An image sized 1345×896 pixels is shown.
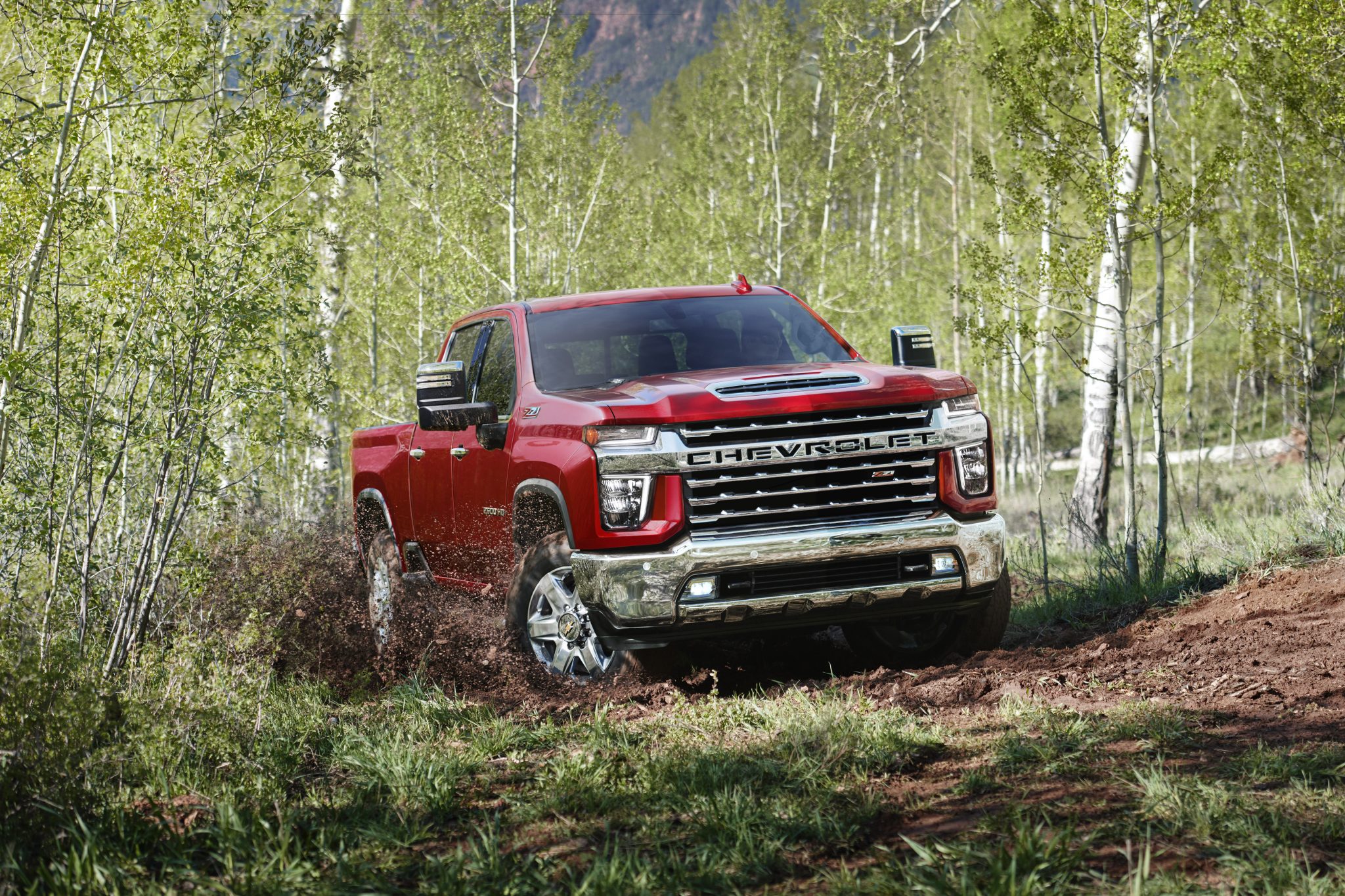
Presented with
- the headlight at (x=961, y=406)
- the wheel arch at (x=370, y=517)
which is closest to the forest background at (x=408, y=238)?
the wheel arch at (x=370, y=517)

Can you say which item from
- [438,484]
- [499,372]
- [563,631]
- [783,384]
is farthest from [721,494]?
[438,484]

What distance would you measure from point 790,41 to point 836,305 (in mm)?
7267

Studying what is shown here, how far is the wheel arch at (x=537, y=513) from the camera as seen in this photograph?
581 cm

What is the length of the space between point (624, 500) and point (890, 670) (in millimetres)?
1746

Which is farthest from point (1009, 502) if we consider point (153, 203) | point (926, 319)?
point (153, 203)

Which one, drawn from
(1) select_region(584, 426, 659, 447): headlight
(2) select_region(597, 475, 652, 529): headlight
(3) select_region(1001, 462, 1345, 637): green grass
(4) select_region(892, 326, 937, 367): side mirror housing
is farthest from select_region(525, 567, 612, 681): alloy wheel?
(3) select_region(1001, 462, 1345, 637): green grass

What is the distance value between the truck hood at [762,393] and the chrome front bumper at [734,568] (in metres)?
0.55

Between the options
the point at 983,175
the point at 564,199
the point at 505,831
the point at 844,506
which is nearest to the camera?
the point at 505,831

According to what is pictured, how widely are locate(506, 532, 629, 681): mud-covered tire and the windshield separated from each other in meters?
1.00

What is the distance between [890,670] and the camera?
634cm

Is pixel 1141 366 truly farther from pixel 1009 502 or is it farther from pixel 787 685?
pixel 1009 502

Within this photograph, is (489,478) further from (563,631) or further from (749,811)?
(749,811)

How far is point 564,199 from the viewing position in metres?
23.5

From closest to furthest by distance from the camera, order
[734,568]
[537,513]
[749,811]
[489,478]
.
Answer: [749,811] → [734,568] → [537,513] → [489,478]
